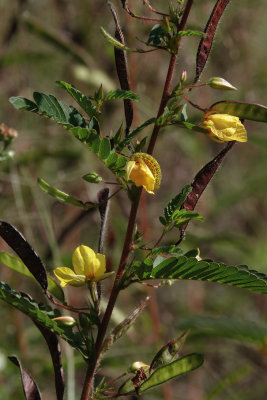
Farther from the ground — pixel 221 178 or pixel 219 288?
pixel 221 178

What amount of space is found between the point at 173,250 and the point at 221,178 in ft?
10.9

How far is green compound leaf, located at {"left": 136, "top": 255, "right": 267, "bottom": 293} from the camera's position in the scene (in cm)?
69

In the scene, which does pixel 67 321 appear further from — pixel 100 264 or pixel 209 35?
pixel 209 35

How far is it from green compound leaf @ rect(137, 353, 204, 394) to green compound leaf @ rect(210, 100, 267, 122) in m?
0.35

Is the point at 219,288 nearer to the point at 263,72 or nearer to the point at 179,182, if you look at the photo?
the point at 179,182

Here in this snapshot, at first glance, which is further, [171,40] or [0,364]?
[0,364]

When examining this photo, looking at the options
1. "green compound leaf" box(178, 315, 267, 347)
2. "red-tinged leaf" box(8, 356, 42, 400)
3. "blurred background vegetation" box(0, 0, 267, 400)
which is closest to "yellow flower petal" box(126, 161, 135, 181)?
"red-tinged leaf" box(8, 356, 42, 400)

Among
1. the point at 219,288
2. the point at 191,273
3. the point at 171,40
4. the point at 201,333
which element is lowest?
the point at 219,288

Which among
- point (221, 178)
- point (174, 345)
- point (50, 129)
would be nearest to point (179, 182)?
point (221, 178)

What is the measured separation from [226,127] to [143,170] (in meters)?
0.15

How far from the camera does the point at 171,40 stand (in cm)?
74

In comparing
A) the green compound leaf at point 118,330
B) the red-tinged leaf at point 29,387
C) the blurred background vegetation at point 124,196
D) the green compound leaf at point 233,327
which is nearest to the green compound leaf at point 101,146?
the green compound leaf at point 118,330

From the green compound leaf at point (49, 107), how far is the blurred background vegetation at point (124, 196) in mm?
438

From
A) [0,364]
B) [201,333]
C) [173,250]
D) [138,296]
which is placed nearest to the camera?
[173,250]
